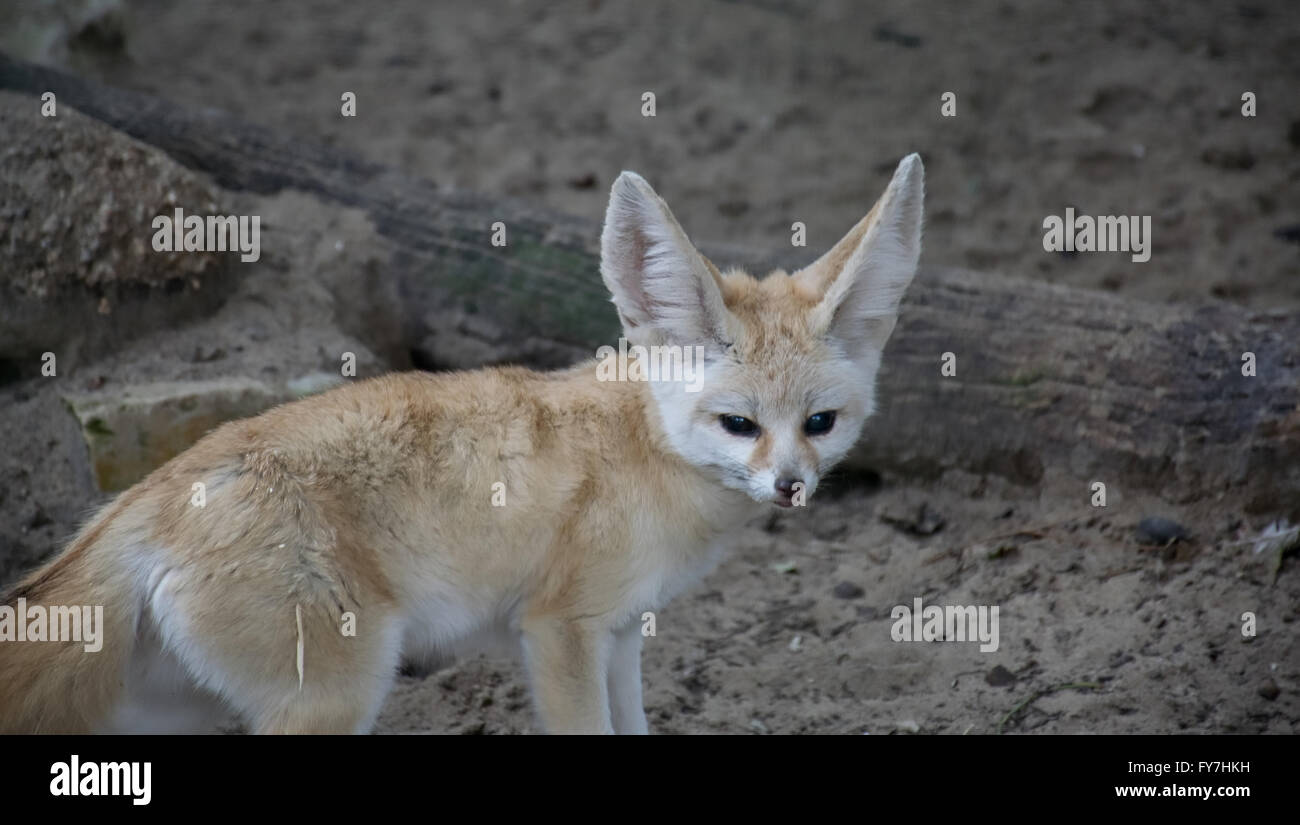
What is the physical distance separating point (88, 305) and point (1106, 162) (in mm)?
5433

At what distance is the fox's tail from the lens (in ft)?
10.8

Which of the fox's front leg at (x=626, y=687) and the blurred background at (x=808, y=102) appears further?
the blurred background at (x=808, y=102)

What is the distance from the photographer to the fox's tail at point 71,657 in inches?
130

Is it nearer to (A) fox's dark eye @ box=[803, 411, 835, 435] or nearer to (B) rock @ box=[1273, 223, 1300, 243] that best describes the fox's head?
(A) fox's dark eye @ box=[803, 411, 835, 435]

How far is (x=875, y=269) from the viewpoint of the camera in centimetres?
394

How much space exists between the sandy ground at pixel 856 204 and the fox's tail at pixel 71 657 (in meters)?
1.29

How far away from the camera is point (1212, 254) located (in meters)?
6.66

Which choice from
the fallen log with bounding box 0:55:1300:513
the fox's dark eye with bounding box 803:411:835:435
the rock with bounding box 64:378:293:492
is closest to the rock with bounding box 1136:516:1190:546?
the fallen log with bounding box 0:55:1300:513

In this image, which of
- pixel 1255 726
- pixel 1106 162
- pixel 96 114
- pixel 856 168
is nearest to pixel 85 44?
pixel 96 114

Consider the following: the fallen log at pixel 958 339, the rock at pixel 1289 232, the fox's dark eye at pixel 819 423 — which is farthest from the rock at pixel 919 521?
the rock at pixel 1289 232

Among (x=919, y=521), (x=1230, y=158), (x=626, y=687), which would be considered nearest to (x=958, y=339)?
(x=919, y=521)

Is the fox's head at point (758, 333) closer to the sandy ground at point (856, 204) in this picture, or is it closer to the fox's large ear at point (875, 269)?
the fox's large ear at point (875, 269)

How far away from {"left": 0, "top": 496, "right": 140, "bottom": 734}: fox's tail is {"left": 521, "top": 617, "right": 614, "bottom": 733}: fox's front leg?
1087mm

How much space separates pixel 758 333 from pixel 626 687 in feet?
3.84
